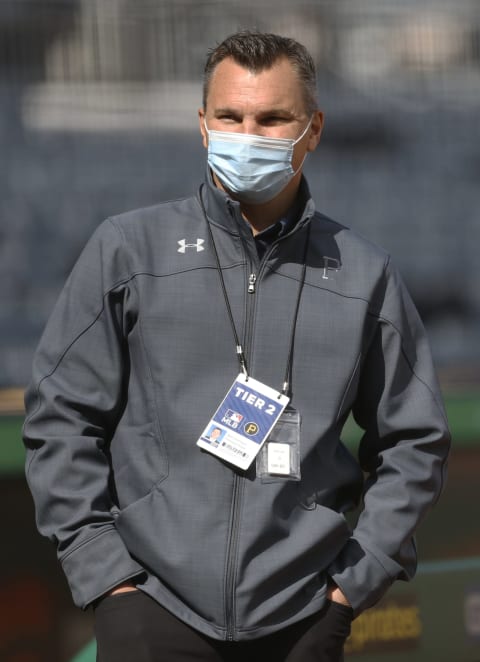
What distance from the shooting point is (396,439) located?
2301 millimetres

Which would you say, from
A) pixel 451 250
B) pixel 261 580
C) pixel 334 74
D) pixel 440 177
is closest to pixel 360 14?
pixel 334 74

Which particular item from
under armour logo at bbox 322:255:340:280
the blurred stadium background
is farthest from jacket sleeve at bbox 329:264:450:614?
the blurred stadium background

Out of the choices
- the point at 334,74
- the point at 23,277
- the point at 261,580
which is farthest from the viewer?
the point at 334,74

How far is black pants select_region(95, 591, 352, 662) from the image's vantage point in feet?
6.61

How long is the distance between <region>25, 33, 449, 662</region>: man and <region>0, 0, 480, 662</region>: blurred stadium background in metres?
0.98

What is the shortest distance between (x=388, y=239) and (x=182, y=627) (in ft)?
5.98

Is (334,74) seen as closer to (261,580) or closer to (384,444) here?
(384,444)

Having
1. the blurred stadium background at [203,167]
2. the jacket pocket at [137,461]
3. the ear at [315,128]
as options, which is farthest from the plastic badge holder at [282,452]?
the blurred stadium background at [203,167]

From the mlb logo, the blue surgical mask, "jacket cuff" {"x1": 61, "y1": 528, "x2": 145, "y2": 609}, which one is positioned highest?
the blue surgical mask

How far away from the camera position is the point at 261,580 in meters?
2.00

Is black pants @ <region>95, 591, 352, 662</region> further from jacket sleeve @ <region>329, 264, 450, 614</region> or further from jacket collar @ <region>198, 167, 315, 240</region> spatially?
jacket collar @ <region>198, 167, 315, 240</region>

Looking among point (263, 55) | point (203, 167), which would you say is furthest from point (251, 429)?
point (203, 167)

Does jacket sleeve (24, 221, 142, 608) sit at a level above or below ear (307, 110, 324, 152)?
below

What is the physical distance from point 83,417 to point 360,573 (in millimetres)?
606
